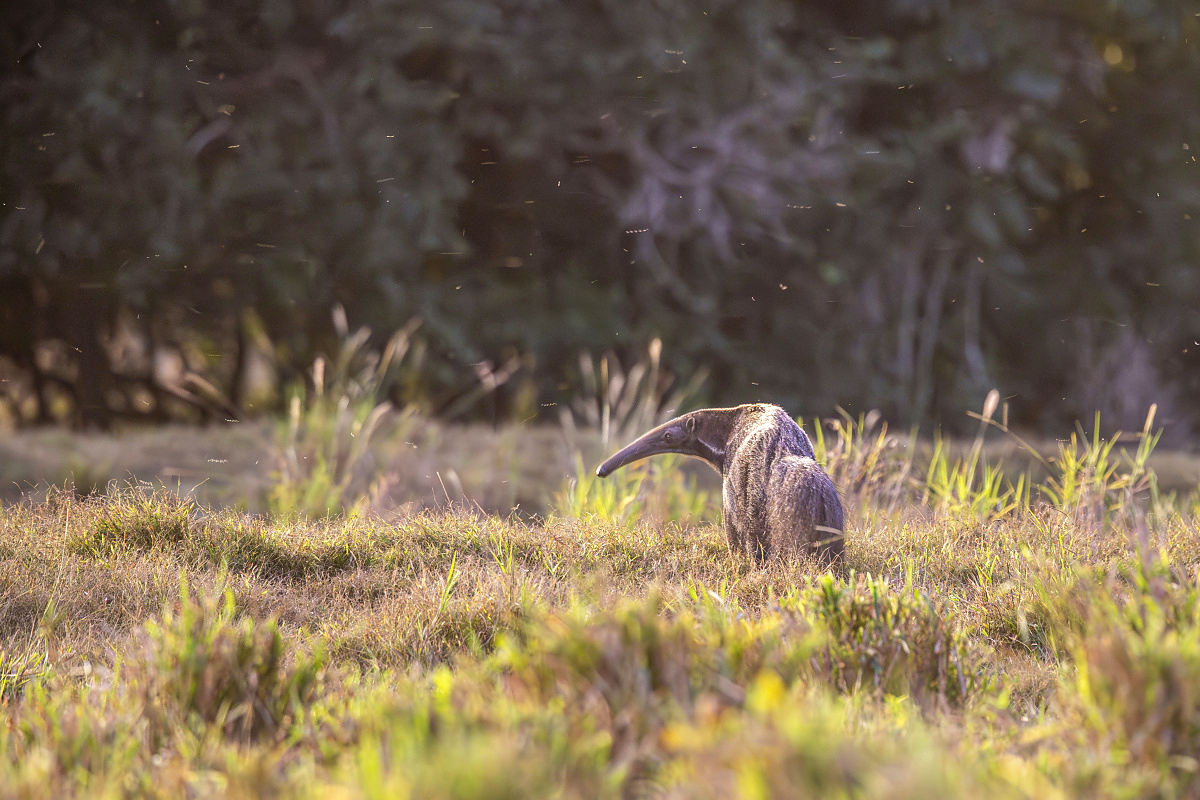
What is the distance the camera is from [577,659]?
1473 millimetres

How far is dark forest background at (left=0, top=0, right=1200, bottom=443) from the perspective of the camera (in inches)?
243

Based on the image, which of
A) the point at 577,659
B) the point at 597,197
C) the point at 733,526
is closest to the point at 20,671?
the point at 577,659

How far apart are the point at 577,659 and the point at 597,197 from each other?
19.1ft

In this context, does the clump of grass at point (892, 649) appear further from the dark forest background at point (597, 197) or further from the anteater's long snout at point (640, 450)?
the dark forest background at point (597, 197)

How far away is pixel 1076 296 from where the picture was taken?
6852 mm

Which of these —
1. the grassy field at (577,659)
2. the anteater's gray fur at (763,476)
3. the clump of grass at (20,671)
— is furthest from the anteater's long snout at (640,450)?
the clump of grass at (20,671)

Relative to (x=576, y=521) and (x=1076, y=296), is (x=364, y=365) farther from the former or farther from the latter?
(x=1076, y=296)

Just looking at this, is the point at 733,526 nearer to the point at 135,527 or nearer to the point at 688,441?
the point at 688,441

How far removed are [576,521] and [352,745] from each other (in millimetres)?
1846

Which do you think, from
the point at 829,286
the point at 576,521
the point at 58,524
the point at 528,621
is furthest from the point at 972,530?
the point at 829,286

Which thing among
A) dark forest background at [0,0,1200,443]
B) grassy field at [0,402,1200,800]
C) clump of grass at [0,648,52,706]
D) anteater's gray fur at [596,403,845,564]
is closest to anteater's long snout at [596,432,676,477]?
anteater's gray fur at [596,403,845,564]

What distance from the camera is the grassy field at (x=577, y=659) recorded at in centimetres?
124

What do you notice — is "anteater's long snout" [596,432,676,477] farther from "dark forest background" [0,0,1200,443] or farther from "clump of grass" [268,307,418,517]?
"dark forest background" [0,0,1200,443]

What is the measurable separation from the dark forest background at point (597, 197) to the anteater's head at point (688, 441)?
112 inches
